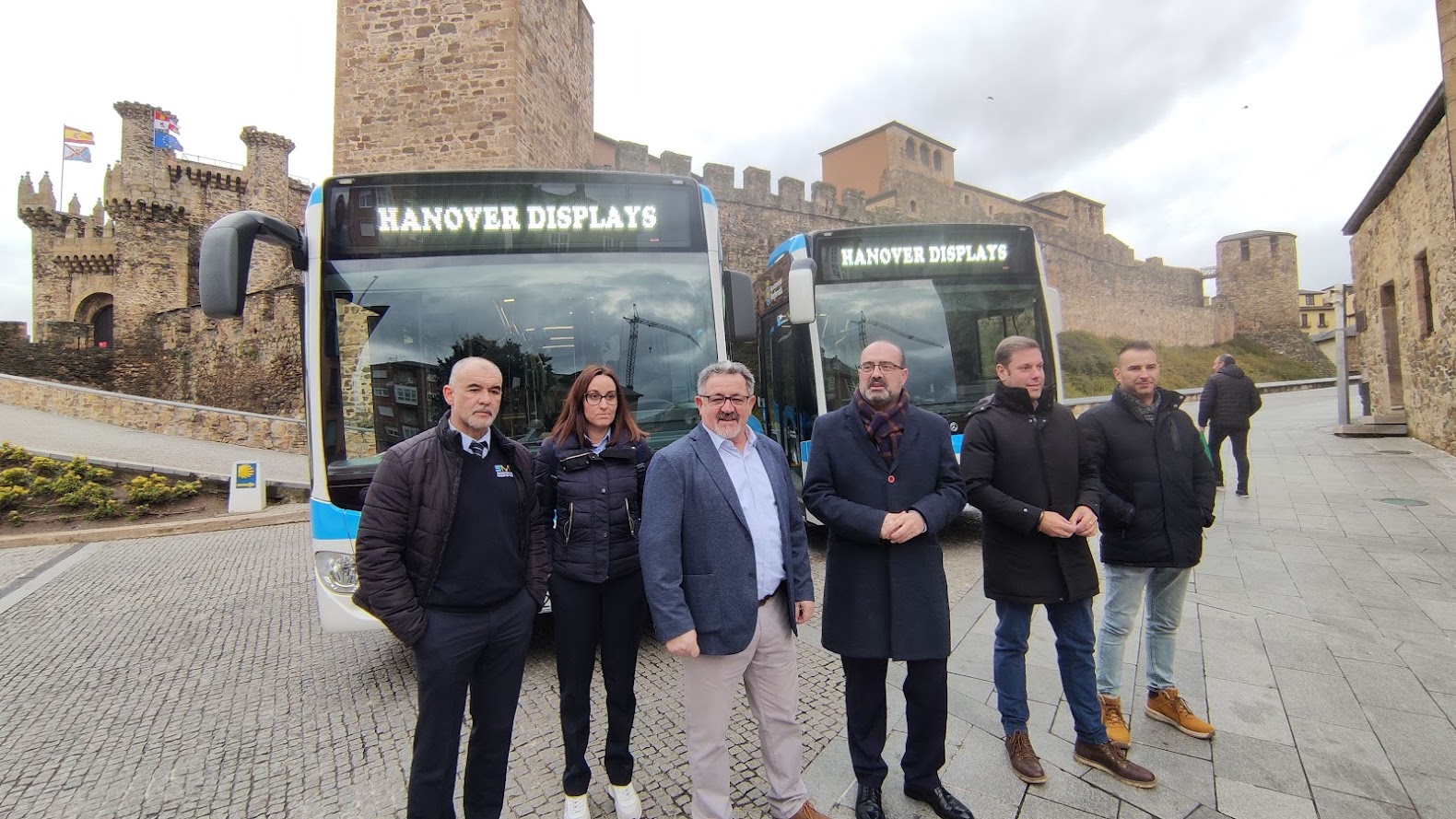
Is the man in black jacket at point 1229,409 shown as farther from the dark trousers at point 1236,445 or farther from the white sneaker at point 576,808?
the white sneaker at point 576,808

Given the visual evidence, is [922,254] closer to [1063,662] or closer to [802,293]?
[802,293]

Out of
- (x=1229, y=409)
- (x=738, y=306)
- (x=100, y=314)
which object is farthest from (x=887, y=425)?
(x=100, y=314)

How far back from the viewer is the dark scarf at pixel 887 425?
247 centimetres

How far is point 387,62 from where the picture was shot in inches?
413

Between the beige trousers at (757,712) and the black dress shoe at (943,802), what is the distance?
46cm

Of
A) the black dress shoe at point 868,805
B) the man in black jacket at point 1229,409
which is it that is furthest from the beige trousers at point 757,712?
the man in black jacket at point 1229,409

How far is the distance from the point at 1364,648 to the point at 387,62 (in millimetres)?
12872

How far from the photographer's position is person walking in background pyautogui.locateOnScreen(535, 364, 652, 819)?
2518 mm

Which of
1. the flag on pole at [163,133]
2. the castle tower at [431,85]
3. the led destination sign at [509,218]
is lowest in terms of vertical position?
the led destination sign at [509,218]

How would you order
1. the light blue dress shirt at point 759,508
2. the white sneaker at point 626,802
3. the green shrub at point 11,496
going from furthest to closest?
1. the green shrub at point 11,496
2. the white sneaker at point 626,802
3. the light blue dress shirt at point 759,508

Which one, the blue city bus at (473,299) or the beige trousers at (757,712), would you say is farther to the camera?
the blue city bus at (473,299)

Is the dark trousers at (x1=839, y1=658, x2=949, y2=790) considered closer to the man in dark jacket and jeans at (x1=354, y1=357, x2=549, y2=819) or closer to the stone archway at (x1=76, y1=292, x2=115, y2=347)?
the man in dark jacket and jeans at (x1=354, y1=357, x2=549, y2=819)

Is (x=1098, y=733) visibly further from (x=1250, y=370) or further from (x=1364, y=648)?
(x=1250, y=370)

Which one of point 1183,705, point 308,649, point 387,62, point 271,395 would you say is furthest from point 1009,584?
point 271,395
